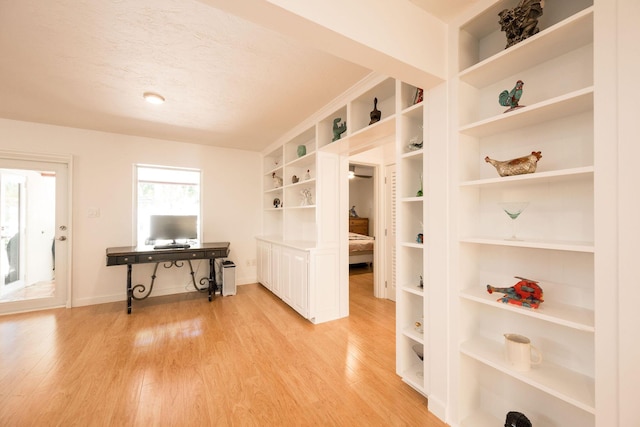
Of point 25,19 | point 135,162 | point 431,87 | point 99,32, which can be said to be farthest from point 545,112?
point 135,162

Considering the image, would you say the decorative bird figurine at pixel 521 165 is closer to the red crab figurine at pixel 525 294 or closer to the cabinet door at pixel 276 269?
the red crab figurine at pixel 525 294

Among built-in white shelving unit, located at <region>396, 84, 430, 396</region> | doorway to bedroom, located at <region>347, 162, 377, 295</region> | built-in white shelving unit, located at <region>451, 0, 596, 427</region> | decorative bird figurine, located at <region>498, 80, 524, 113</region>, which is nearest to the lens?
built-in white shelving unit, located at <region>451, 0, 596, 427</region>

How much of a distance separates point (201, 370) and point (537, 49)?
3110 millimetres

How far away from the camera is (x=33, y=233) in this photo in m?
3.44

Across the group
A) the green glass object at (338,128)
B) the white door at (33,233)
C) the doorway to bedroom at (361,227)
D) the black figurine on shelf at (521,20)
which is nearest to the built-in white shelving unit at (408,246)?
the black figurine on shelf at (521,20)

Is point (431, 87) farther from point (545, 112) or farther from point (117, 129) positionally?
point (117, 129)

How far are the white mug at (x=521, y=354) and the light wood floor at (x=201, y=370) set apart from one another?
0.67 meters

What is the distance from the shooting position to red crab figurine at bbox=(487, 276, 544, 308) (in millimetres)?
1251

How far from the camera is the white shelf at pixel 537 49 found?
3.57 feet

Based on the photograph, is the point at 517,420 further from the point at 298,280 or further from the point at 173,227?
the point at 173,227

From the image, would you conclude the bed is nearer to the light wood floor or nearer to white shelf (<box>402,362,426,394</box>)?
the light wood floor

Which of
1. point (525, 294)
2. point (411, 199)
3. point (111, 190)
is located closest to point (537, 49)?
point (411, 199)

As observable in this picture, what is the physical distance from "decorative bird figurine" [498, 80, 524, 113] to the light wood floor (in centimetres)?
193

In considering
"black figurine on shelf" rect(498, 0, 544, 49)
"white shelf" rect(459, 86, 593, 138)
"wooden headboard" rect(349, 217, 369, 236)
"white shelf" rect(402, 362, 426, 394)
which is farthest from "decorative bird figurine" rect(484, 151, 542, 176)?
"wooden headboard" rect(349, 217, 369, 236)
